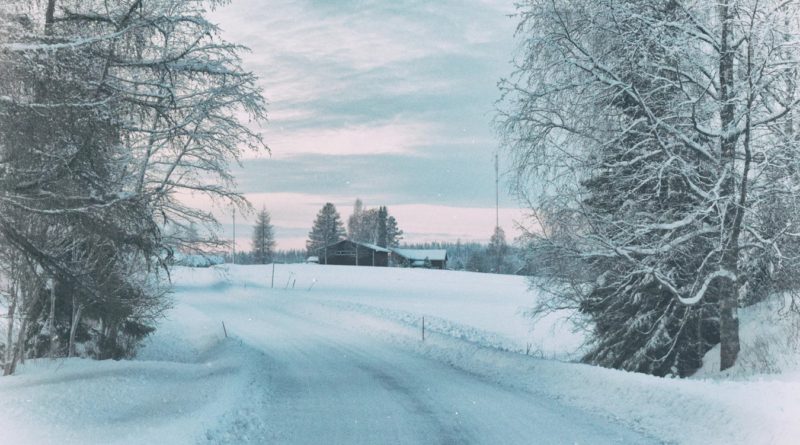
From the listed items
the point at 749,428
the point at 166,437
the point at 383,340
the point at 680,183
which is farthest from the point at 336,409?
the point at 383,340

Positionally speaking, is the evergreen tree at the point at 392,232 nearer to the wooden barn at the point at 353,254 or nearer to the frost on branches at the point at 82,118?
the wooden barn at the point at 353,254

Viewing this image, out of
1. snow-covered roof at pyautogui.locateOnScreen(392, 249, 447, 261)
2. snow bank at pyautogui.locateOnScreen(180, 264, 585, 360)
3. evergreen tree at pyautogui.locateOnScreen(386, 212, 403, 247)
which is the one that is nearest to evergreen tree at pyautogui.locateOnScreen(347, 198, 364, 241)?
evergreen tree at pyautogui.locateOnScreen(386, 212, 403, 247)

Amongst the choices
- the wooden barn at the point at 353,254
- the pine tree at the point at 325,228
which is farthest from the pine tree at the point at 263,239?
the wooden barn at the point at 353,254

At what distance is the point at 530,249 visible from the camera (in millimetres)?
13852

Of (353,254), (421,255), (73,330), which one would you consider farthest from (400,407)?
(421,255)

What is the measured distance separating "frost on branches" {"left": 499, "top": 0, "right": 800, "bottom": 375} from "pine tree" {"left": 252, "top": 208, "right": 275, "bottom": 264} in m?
116

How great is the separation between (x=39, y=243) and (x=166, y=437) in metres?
4.29

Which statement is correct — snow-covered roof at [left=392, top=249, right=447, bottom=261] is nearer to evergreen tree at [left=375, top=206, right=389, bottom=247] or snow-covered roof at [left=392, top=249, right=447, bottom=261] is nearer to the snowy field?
evergreen tree at [left=375, top=206, right=389, bottom=247]

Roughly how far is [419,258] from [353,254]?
54.7ft

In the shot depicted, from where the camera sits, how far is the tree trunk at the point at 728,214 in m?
11.3

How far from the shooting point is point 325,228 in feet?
415

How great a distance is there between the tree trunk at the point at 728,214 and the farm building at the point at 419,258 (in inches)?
3289

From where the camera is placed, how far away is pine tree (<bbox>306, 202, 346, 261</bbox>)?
126m

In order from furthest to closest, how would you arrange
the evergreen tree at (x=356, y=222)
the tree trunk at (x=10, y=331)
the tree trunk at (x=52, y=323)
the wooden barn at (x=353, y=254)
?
the evergreen tree at (x=356, y=222)
the wooden barn at (x=353, y=254)
the tree trunk at (x=52, y=323)
the tree trunk at (x=10, y=331)
